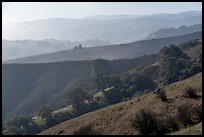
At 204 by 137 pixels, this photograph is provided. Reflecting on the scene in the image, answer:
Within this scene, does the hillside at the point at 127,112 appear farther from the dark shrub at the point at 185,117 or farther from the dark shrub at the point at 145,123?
the dark shrub at the point at 185,117

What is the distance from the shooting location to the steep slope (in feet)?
312

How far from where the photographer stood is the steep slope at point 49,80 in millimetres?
94969

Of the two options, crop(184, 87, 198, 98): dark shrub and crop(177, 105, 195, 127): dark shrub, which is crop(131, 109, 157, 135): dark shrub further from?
crop(184, 87, 198, 98): dark shrub

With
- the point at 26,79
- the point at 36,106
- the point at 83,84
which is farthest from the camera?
the point at 26,79

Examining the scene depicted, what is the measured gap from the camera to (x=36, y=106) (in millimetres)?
92062

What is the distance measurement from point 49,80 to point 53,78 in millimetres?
1290

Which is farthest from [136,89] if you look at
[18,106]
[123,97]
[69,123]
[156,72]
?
[18,106]

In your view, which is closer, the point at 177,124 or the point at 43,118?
the point at 177,124

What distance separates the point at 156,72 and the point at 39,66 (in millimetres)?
54808


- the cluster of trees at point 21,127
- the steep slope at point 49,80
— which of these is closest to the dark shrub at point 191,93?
the cluster of trees at point 21,127

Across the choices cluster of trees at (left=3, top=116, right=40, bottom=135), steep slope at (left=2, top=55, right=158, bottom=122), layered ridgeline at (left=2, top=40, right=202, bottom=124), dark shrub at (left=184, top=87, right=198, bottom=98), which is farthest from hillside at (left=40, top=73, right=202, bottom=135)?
steep slope at (left=2, top=55, right=158, bottom=122)

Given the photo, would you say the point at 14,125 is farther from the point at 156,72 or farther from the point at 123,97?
the point at 156,72

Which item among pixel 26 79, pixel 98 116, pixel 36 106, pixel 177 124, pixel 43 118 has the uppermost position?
pixel 26 79

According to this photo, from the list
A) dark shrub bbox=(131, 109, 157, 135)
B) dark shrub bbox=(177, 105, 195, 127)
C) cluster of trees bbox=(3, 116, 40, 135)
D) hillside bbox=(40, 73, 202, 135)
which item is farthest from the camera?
cluster of trees bbox=(3, 116, 40, 135)
